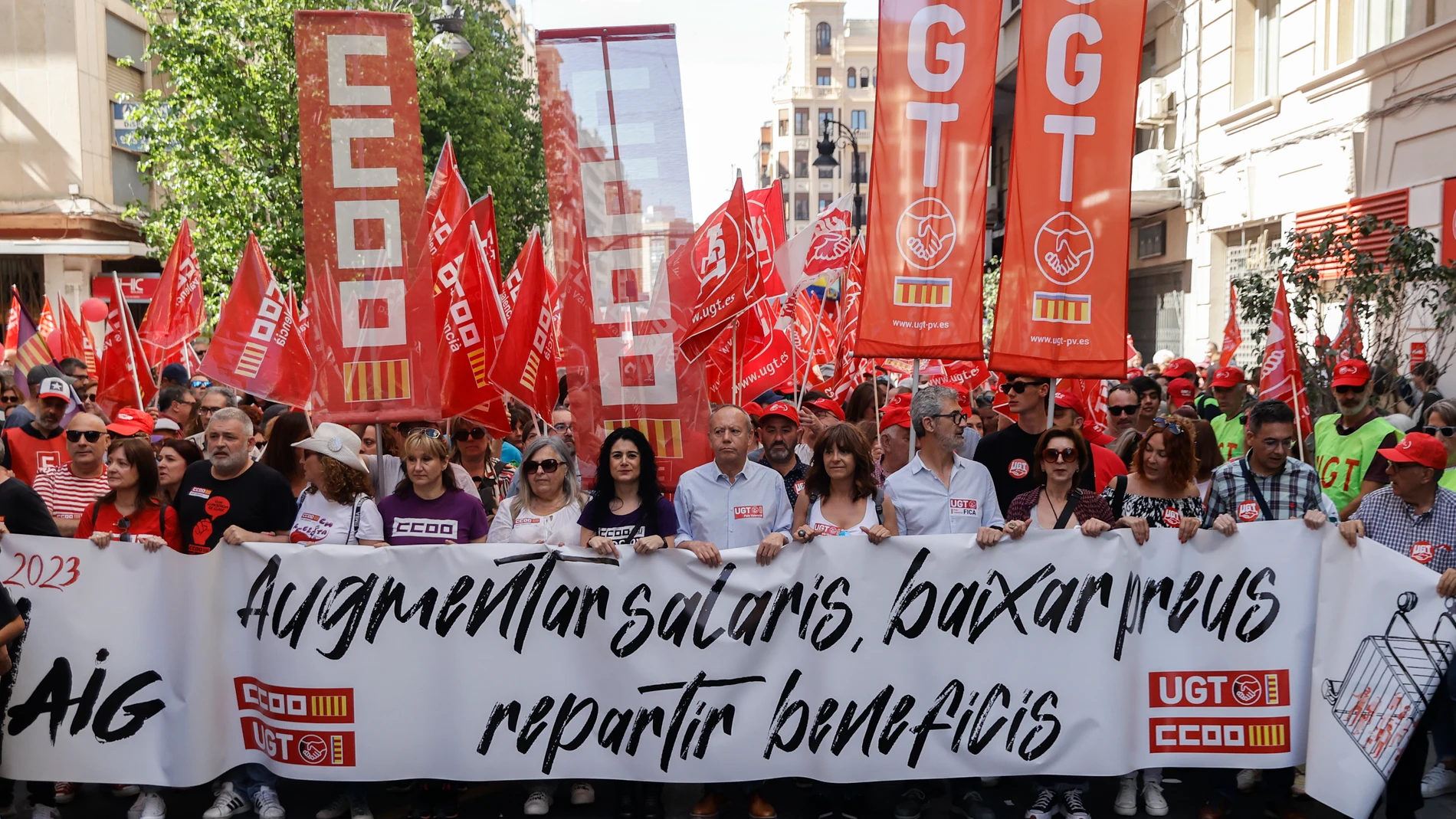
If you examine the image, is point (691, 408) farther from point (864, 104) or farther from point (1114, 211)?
point (864, 104)

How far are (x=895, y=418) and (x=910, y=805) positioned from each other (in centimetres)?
254

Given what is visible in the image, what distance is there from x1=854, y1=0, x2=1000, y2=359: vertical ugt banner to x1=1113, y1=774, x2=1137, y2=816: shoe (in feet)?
8.13

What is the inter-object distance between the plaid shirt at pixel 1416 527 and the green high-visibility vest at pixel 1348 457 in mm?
1604

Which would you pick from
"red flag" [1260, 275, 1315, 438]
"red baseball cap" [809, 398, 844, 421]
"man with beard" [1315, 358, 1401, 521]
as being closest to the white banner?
"man with beard" [1315, 358, 1401, 521]

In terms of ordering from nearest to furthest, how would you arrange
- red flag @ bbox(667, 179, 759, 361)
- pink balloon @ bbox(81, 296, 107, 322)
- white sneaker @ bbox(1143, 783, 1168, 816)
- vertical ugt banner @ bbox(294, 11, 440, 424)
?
white sneaker @ bbox(1143, 783, 1168, 816), vertical ugt banner @ bbox(294, 11, 440, 424), red flag @ bbox(667, 179, 759, 361), pink balloon @ bbox(81, 296, 107, 322)

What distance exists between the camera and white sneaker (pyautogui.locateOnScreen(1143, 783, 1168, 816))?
5441 mm

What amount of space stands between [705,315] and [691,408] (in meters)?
0.55

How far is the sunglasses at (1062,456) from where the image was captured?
5703mm

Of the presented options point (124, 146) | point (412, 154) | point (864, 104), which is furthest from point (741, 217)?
point (864, 104)

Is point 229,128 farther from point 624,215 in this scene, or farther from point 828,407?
point 624,215

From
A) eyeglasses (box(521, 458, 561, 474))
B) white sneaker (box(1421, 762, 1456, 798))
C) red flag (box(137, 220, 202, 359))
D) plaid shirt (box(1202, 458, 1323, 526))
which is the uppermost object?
red flag (box(137, 220, 202, 359))

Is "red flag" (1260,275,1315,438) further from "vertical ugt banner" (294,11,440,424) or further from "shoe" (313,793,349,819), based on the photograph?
"shoe" (313,793,349,819)

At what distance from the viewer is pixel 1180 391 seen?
10719 mm

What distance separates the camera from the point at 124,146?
33469mm
